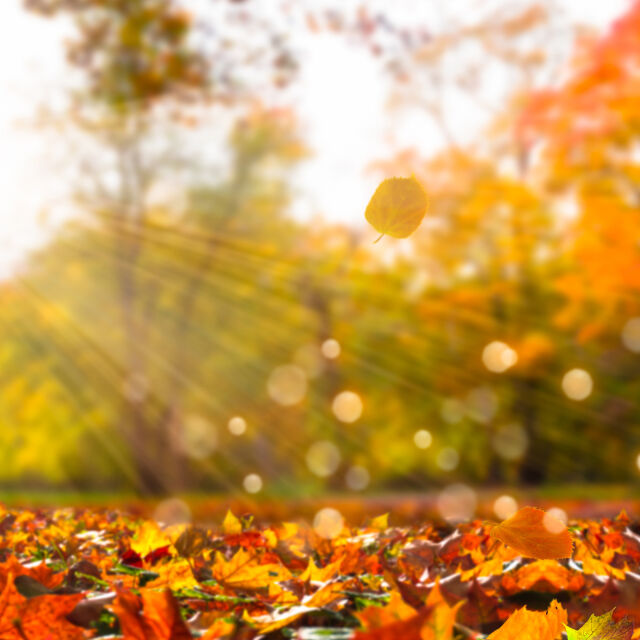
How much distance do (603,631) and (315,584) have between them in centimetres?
27

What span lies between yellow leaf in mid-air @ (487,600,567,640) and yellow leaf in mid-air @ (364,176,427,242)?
0.94 ft

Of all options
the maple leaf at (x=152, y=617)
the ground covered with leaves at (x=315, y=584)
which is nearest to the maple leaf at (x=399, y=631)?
the ground covered with leaves at (x=315, y=584)

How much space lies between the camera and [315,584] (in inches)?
28.2

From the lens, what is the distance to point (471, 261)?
13125 mm

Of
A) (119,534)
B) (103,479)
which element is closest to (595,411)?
(103,479)

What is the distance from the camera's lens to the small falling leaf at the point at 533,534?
0.58 m

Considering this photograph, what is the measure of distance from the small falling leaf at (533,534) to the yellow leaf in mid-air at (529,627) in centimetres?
5

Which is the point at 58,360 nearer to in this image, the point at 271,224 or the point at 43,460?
the point at 43,460

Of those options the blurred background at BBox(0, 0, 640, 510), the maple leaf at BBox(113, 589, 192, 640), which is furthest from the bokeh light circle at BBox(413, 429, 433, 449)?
the maple leaf at BBox(113, 589, 192, 640)

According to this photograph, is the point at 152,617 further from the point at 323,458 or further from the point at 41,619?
the point at 323,458

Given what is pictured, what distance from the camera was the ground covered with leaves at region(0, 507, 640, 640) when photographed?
491mm

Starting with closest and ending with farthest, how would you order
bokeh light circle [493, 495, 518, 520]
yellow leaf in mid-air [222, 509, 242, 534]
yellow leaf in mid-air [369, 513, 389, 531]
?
yellow leaf in mid-air [222, 509, 242, 534] < yellow leaf in mid-air [369, 513, 389, 531] < bokeh light circle [493, 495, 518, 520]

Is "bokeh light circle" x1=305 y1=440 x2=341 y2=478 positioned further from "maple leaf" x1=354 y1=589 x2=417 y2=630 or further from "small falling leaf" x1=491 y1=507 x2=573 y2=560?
"maple leaf" x1=354 y1=589 x2=417 y2=630

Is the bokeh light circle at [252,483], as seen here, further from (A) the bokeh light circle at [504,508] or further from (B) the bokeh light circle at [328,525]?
(B) the bokeh light circle at [328,525]
